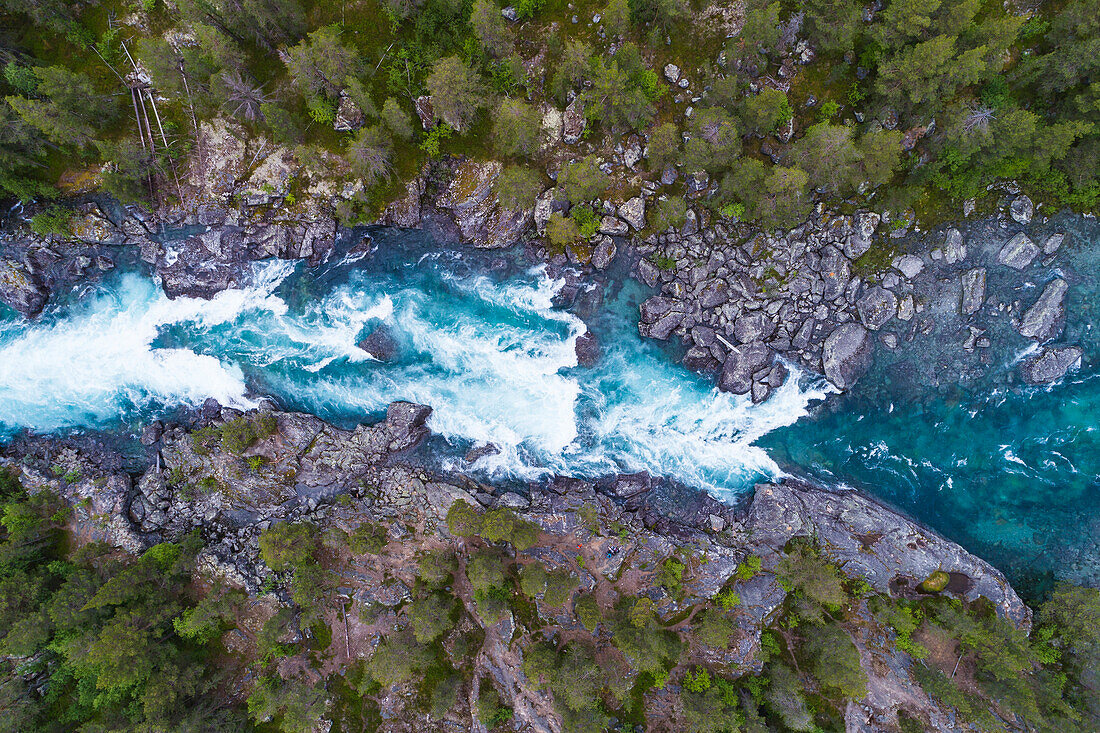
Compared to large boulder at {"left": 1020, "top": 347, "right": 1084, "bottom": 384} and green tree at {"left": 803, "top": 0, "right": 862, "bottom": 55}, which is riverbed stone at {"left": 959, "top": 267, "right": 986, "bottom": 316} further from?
green tree at {"left": 803, "top": 0, "right": 862, "bottom": 55}

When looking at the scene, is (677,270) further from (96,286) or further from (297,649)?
(96,286)

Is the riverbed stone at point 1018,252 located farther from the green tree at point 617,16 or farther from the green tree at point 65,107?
the green tree at point 65,107

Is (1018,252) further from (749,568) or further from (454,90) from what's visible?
(454,90)

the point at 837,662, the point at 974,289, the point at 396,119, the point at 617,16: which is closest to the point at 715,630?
the point at 837,662

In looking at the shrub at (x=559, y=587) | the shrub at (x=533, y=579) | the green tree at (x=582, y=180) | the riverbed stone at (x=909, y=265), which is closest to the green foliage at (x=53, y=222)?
the green tree at (x=582, y=180)

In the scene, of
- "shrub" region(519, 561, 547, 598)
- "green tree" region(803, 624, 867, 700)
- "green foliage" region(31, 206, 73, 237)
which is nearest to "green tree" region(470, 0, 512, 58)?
"green foliage" region(31, 206, 73, 237)

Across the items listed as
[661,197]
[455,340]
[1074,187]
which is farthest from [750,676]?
[1074,187]
